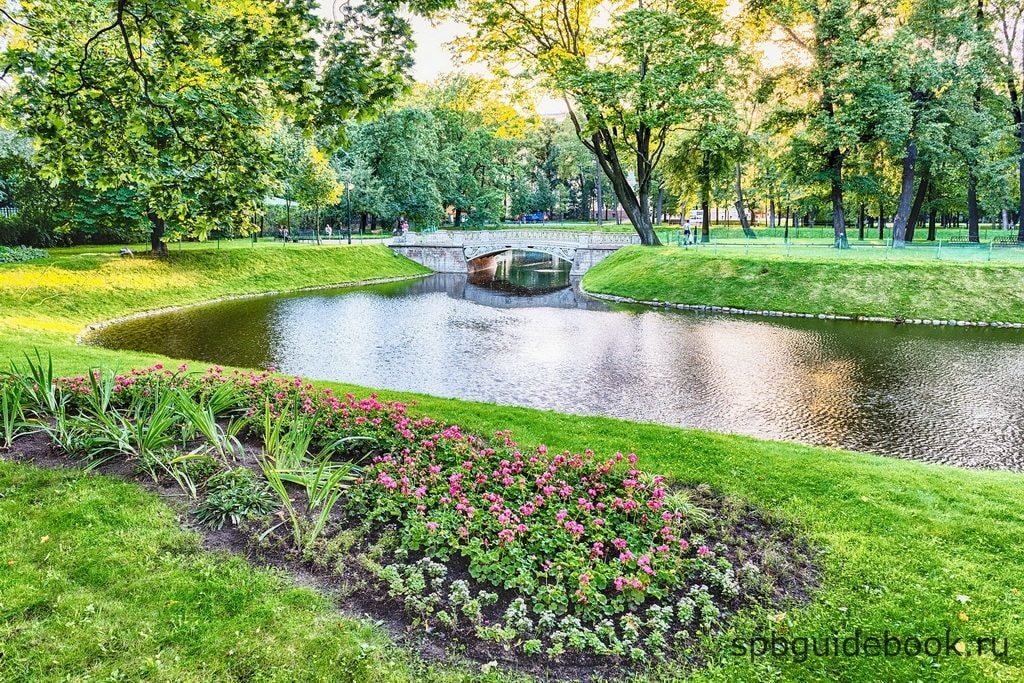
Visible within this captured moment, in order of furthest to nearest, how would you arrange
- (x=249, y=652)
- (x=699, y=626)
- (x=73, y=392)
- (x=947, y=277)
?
(x=947, y=277) < (x=73, y=392) < (x=699, y=626) < (x=249, y=652)

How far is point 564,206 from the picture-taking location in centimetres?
8531

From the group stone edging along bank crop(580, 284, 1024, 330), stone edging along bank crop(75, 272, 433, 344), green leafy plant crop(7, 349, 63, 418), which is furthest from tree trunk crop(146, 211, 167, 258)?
green leafy plant crop(7, 349, 63, 418)

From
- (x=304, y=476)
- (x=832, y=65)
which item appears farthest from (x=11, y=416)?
(x=832, y=65)

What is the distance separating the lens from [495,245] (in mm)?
47781

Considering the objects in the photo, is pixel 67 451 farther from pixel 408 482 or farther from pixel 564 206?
pixel 564 206

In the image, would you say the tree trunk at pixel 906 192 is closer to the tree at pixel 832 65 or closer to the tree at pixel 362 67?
the tree at pixel 832 65

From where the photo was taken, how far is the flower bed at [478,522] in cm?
465

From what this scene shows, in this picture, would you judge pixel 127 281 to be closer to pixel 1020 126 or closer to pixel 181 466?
pixel 181 466

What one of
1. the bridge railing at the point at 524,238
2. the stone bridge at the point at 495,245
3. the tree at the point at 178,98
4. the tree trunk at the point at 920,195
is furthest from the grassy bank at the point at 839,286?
the tree at the point at 178,98

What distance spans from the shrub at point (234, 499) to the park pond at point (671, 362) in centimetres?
780

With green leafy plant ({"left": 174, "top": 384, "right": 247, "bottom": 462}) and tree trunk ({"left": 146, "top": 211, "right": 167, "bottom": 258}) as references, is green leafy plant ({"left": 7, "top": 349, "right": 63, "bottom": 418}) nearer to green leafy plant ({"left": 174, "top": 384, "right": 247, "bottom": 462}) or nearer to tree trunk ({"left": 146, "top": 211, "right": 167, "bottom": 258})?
green leafy plant ({"left": 174, "top": 384, "right": 247, "bottom": 462})

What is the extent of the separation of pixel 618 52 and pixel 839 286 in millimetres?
16294

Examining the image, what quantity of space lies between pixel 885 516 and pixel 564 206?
82054 mm

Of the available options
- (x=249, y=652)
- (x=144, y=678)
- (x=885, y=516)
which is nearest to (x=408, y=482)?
(x=249, y=652)
